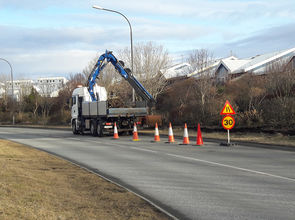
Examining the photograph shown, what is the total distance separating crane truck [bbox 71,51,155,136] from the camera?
24250 mm

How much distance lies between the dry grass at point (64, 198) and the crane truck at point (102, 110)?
14.4 m

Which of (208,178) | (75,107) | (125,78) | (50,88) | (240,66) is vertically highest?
(240,66)

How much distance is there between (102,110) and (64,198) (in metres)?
17.5

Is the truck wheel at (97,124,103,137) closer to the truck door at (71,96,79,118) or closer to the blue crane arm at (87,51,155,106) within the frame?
the blue crane arm at (87,51,155,106)

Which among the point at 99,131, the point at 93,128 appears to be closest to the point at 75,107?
the point at 93,128

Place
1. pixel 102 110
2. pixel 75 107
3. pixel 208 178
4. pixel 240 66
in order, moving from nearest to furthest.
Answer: pixel 208 178
pixel 102 110
pixel 75 107
pixel 240 66

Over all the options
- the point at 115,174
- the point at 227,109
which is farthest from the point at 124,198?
the point at 227,109

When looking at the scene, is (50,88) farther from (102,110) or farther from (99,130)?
(102,110)

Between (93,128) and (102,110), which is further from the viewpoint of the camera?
(93,128)

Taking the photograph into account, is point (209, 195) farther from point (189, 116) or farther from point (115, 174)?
point (189, 116)

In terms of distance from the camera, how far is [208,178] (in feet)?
30.6

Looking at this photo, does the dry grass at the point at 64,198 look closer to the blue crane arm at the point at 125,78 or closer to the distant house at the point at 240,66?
the blue crane arm at the point at 125,78

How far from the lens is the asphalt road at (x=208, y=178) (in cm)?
642

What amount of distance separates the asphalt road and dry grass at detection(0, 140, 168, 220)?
57cm
